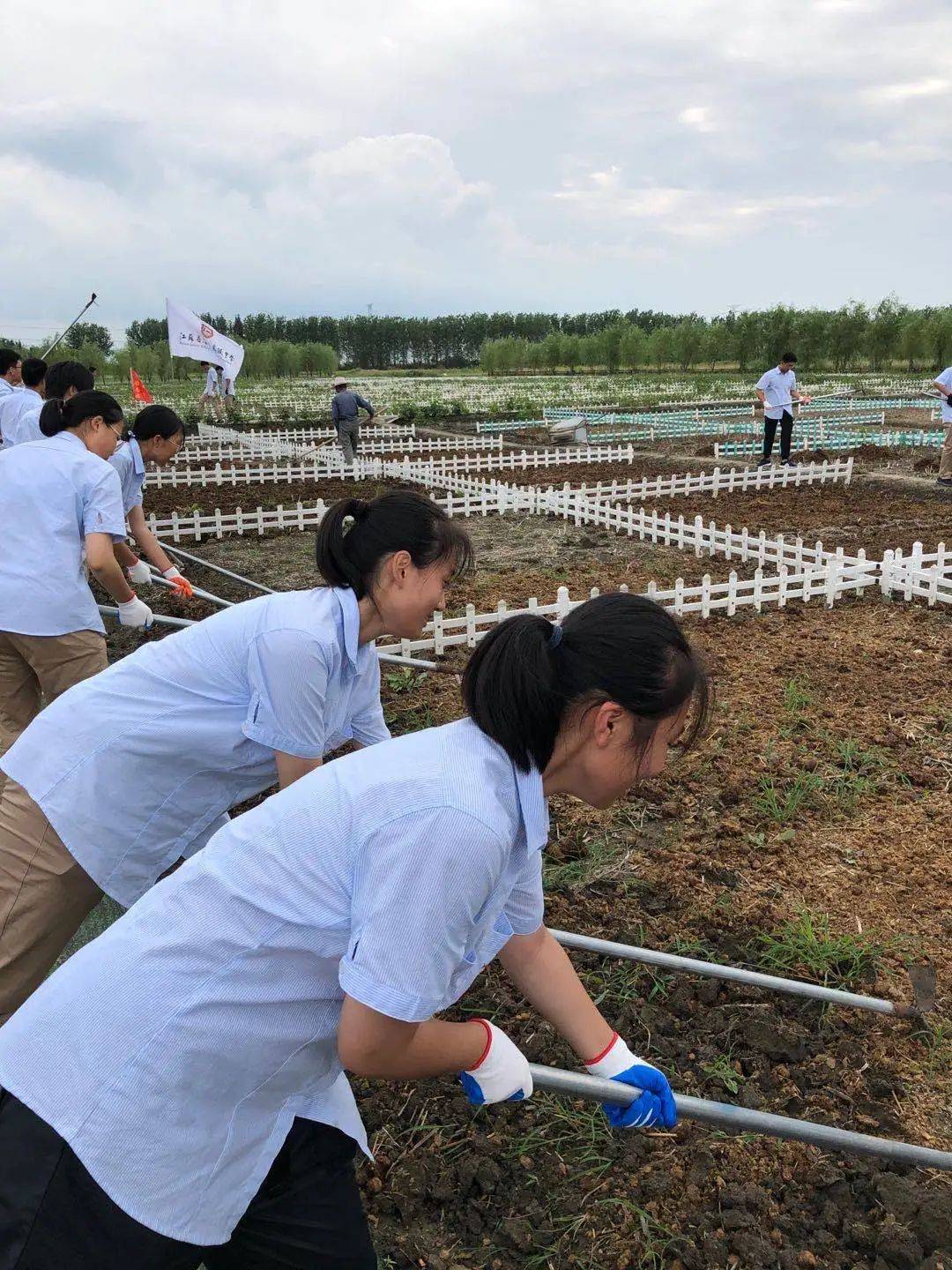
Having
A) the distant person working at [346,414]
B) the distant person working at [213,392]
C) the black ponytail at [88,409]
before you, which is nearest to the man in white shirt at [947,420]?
Answer: the distant person working at [346,414]

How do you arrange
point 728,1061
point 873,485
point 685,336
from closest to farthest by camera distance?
point 728,1061
point 873,485
point 685,336

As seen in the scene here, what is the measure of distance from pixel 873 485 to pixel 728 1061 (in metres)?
12.1

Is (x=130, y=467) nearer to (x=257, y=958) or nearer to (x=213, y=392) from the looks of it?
(x=257, y=958)

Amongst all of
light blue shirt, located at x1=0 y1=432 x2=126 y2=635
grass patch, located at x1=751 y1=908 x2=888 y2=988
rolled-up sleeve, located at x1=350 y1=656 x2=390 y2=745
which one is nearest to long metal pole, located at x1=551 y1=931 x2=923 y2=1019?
grass patch, located at x1=751 y1=908 x2=888 y2=988

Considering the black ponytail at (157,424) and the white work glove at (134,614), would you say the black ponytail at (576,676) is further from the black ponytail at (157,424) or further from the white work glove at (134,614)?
the white work glove at (134,614)

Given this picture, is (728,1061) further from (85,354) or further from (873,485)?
(85,354)

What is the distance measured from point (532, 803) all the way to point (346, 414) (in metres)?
14.1

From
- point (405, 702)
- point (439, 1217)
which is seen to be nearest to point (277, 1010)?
point (439, 1217)

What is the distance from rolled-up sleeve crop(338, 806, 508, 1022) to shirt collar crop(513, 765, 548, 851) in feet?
0.31

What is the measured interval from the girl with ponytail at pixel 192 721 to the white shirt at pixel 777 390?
12456mm

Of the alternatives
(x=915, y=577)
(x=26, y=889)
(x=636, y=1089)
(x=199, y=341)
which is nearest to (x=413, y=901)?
(x=636, y=1089)

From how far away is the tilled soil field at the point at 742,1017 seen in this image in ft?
7.32

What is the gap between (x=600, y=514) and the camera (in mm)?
10859

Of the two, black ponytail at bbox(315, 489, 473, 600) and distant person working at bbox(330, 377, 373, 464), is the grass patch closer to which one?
black ponytail at bbox(315, 489, 473, 600)
